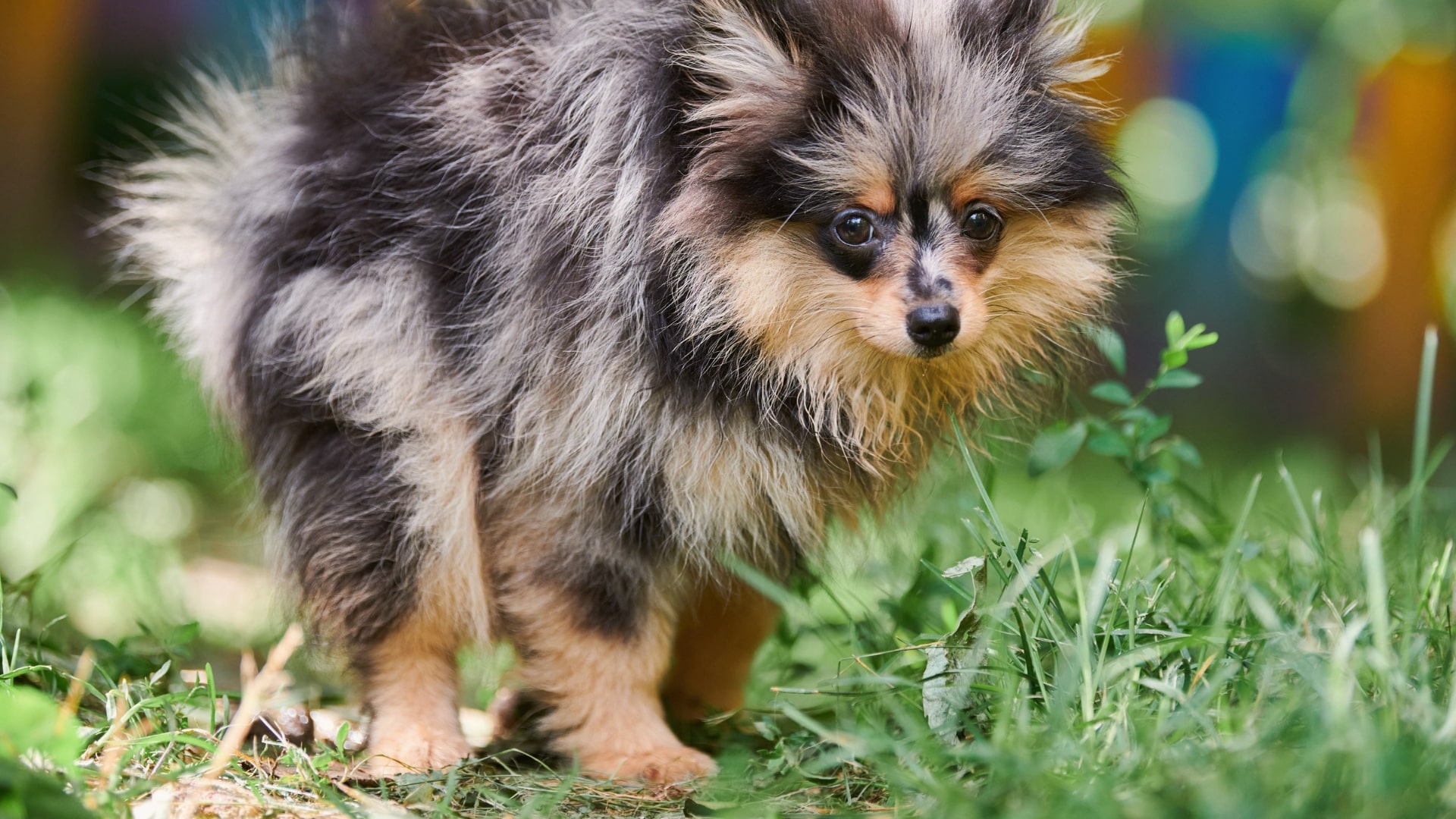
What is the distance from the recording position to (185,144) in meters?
3.55

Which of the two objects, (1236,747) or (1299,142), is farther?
(1299,142)

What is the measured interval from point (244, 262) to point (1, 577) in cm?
99

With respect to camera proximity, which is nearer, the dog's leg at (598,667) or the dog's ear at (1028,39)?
the dog's ear at (1028,39)

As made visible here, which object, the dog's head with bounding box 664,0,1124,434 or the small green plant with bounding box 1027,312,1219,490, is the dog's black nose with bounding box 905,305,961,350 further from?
the small green plant with bounding box 1027,312,1219,490

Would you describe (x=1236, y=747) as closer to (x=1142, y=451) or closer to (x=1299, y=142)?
(x=1142, y=451)

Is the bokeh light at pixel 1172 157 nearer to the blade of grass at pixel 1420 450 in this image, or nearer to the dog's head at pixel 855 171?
the blade of grass at pixel 1420 450

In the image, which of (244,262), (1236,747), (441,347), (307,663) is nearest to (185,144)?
(244,262)

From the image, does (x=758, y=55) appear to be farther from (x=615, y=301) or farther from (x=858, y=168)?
(x=615, y=301)

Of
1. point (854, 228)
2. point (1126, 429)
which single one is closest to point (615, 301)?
point (854, 228)

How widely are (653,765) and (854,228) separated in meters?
1.31

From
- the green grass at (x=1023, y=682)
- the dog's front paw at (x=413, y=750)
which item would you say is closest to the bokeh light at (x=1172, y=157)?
the green grass at (x=1023, y=682)

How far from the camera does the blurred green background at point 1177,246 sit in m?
4.82

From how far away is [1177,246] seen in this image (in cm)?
886

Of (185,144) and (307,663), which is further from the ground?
(185,144)
